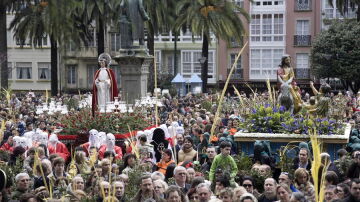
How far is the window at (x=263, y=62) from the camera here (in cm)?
6003

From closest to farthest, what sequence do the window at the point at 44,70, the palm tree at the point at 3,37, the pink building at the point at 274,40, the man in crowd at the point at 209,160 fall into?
the man in crowd at the point at 209,160 < the palm tree at the point at 3,37 < the pink building at the point at 274,40 < the window at the point at 44,70

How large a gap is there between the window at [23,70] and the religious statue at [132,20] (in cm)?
4065

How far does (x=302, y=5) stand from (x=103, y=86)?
38.9 meters

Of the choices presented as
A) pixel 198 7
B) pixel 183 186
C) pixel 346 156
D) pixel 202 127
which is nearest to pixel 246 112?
pixel 202 127

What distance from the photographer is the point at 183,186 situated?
34.9 feet

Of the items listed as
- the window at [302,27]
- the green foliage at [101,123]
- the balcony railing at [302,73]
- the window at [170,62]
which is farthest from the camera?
the window at [170,62]

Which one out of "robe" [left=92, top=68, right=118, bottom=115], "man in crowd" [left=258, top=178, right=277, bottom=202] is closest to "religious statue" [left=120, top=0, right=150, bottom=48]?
"robe" [left=92, top=68, right=118, bottom=115]

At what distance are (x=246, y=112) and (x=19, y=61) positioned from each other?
46.4 metres

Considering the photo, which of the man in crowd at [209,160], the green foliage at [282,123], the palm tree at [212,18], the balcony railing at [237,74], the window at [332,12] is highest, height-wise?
the window at [332,12]

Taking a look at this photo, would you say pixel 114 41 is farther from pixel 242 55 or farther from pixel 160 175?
pixel 160 175

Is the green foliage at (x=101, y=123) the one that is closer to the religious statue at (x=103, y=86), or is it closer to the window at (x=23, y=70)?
the religious statue at (x=103, y=86)

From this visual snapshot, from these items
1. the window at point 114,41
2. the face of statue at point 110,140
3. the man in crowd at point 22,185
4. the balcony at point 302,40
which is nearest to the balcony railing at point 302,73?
the balcony at point 302,40

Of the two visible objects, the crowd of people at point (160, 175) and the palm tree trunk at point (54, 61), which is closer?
the crowd of people at point (160, 175)

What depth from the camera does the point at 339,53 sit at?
5109 centimetres
